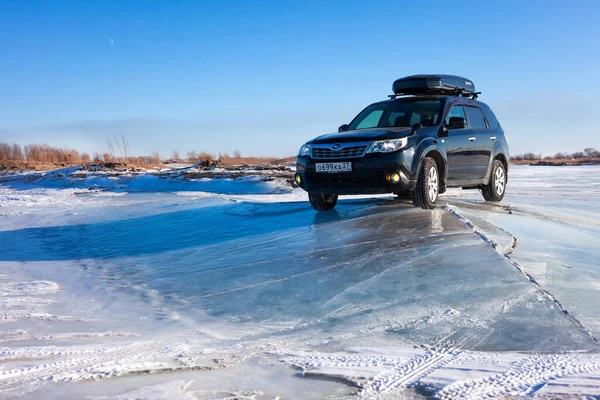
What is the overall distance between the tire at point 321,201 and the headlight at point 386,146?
115cm

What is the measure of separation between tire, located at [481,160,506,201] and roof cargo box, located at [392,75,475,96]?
4.37ft

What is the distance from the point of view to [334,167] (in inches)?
284

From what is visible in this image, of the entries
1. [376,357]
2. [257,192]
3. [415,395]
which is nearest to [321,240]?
[376,357]

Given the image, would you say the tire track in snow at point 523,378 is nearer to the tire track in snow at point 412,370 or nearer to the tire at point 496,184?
the tire track in snow at point 412,370

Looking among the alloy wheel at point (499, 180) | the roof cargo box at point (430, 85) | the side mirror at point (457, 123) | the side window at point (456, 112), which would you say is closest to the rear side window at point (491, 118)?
the roof cargo box at point (430, 85)

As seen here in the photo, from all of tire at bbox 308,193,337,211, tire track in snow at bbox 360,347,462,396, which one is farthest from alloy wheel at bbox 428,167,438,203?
tire track in snow at bbox 360,347,462,396

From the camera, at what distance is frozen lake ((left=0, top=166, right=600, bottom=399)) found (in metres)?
2.74

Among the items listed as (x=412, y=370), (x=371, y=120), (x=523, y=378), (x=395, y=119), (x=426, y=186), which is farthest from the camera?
(x=371, y=120)

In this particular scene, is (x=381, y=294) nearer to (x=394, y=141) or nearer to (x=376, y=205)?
(x=394, y=141)

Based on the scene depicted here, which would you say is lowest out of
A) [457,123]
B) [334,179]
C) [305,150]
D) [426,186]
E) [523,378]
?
[523,378]

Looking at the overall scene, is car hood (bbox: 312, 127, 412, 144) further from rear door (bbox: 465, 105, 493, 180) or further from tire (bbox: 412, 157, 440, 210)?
rear door (bbox: 465, 105, 493, 180)

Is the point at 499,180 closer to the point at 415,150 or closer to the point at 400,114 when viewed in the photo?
the point at 400,114

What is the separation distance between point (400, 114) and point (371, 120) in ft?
1.50

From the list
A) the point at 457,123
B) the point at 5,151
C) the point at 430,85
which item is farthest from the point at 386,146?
the point at 5,151
